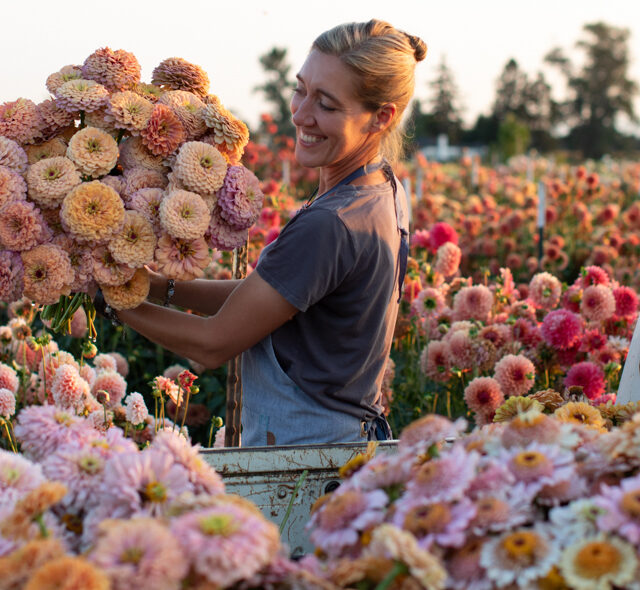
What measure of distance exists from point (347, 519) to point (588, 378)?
6.71ft

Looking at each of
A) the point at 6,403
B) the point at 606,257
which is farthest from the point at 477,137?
the point at 6,403

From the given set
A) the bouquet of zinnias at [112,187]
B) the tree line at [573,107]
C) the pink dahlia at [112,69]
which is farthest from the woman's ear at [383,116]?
the tree line at [573,107]

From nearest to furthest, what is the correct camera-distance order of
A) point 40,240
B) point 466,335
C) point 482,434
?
point 482,434
point 40,240
point 466,335

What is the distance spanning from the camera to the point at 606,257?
17.8ft

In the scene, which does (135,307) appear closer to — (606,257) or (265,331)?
(265,331)

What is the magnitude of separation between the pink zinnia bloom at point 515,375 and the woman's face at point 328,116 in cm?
127

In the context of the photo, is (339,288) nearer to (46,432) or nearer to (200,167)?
(200,167)

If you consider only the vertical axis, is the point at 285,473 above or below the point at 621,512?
below

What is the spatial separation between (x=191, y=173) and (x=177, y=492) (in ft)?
2.61

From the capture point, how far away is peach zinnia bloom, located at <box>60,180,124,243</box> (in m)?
1.55

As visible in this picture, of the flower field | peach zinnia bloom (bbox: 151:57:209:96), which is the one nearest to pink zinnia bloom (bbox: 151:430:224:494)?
the flower field

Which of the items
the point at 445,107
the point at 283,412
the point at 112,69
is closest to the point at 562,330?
the point at 283,412

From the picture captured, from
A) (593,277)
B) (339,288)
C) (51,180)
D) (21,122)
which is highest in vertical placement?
(21,122)

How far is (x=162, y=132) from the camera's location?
1.67m
